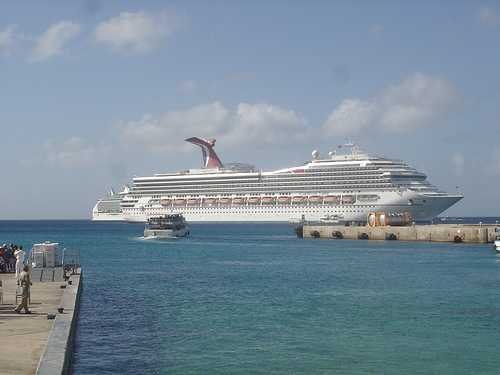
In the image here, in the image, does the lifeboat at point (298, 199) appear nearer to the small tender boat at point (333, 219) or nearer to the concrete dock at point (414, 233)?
the small tender boat at point (333, 219)

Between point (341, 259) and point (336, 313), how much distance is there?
26098 mm

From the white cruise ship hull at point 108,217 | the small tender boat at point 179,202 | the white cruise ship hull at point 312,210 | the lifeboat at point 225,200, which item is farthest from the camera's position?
the white cruise ship hull at point 108,217

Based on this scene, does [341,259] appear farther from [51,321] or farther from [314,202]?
[314,202]

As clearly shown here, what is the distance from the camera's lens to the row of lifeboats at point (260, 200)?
117594 millimetres

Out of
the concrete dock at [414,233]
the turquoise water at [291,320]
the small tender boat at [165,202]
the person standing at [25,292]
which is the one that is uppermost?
the small tender boat at [165,202]

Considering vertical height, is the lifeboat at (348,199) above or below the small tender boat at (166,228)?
above

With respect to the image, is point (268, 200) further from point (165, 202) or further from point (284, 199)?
point (165, 202)

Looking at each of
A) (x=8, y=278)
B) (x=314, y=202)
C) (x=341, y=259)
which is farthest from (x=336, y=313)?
(x=314, y=202)

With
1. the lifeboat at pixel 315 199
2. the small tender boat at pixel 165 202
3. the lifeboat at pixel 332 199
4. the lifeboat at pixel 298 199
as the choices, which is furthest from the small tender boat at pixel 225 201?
the lifeboat at pixel 332 199

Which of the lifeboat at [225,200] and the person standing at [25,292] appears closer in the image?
the person standing at [25,292]

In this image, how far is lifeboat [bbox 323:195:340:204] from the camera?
11738 centimetres

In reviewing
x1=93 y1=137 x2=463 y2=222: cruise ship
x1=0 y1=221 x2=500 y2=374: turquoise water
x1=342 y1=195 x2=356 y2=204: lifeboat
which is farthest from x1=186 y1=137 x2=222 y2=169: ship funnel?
x1=0 y1=221 x2=500 y2=374: turquoise water

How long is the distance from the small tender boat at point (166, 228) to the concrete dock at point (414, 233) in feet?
45.7

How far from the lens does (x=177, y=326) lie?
2170 centimetres
